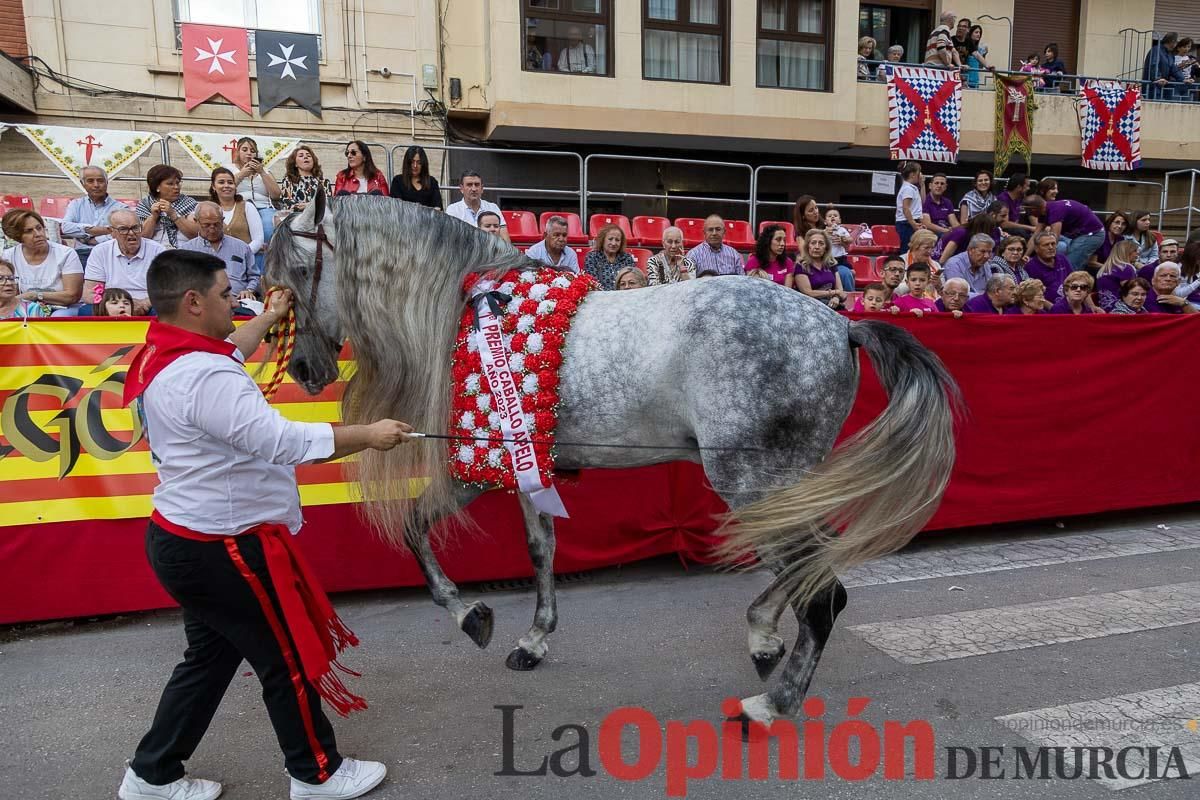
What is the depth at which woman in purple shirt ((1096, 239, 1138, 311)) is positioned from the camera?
7.69 meters

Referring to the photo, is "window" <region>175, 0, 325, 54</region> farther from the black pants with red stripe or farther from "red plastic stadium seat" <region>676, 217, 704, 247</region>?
the black pants with red stripe

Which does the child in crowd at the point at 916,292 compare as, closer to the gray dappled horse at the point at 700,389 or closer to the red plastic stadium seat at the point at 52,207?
the gray dappled horse at the point at 700,389

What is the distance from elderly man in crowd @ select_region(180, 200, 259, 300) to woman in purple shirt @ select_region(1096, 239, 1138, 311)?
24.9ft

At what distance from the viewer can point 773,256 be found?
22.5 ft

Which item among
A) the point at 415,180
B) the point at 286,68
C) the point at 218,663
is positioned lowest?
the point at 218,663

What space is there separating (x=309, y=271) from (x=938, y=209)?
9034 millimetres

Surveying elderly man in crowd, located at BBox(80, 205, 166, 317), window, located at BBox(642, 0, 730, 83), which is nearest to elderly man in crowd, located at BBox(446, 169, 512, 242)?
elderly man in crowd, located at BBox(80, 205, 166, 317)

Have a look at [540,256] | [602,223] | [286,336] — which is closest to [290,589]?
[286,336]

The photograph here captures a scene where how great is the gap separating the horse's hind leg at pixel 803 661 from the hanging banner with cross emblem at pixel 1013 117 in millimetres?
13157

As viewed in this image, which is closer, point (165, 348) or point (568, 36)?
point (165, 348)

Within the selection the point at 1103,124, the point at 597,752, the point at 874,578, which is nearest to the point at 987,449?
the point at 874,578

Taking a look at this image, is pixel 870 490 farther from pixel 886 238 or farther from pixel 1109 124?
pixel 1109 124

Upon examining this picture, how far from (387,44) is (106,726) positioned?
11.0 metres

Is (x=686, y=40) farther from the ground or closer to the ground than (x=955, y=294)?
farther from the ground
